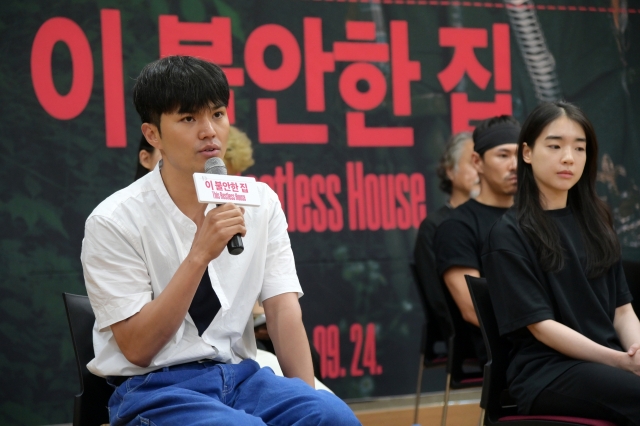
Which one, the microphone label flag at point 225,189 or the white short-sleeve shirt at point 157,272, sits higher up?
the microphone label flag at point 225,189

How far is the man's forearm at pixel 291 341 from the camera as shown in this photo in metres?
1.98

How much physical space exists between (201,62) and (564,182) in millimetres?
1291

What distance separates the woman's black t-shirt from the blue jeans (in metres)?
0.82

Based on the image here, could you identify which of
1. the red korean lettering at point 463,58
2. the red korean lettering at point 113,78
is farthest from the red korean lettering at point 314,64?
the red korean lettering at point 113,78

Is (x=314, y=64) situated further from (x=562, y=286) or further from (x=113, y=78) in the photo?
(x=562, y=286)

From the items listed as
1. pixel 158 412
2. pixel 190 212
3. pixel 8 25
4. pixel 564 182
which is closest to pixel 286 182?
pixel 8 25

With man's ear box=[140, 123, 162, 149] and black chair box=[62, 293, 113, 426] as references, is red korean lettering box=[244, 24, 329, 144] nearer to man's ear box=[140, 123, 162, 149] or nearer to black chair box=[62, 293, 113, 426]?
black chair box=[62, 293, 113, 426]

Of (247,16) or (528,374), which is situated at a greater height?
(247,16)

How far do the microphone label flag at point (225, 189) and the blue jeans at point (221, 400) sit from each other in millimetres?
417

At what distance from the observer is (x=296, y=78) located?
165 inches

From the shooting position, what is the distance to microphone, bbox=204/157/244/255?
1699 mm

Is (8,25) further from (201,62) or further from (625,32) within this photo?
(625,32)

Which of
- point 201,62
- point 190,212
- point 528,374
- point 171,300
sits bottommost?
point 528,374

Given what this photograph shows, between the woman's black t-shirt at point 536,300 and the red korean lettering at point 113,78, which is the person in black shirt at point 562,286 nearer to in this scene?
the woman's black t-shirt at point 536,300
